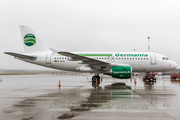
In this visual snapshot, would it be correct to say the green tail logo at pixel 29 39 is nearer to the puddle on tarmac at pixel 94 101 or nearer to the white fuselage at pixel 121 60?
the white fuselage at pixel 121 60

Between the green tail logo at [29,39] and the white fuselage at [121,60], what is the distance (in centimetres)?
166

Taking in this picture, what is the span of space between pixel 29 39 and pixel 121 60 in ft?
38.8

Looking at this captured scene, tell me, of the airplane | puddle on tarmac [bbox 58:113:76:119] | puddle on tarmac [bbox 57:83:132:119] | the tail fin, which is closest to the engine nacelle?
the airplane

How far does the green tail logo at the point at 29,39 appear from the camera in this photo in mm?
19578

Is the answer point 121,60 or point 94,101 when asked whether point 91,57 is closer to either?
point 121,60

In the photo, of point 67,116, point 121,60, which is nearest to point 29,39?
point 121,60

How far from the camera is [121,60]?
1839 cm

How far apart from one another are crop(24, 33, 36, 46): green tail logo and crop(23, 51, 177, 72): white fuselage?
65.3 inches

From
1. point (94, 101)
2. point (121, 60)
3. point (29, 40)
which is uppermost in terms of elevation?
point (29, 40)

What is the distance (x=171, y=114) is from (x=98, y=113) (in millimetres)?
2636

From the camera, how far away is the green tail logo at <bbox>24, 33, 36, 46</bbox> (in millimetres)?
19578

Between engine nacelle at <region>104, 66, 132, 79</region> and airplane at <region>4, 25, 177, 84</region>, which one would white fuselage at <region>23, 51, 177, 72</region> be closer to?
airplane at <region>4, 25, 177, 84</region>

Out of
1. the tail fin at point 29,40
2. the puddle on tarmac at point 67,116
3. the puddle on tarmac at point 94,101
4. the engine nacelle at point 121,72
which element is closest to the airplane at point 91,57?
the tail fin at point 29,40

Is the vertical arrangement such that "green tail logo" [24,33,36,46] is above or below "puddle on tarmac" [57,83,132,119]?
above
